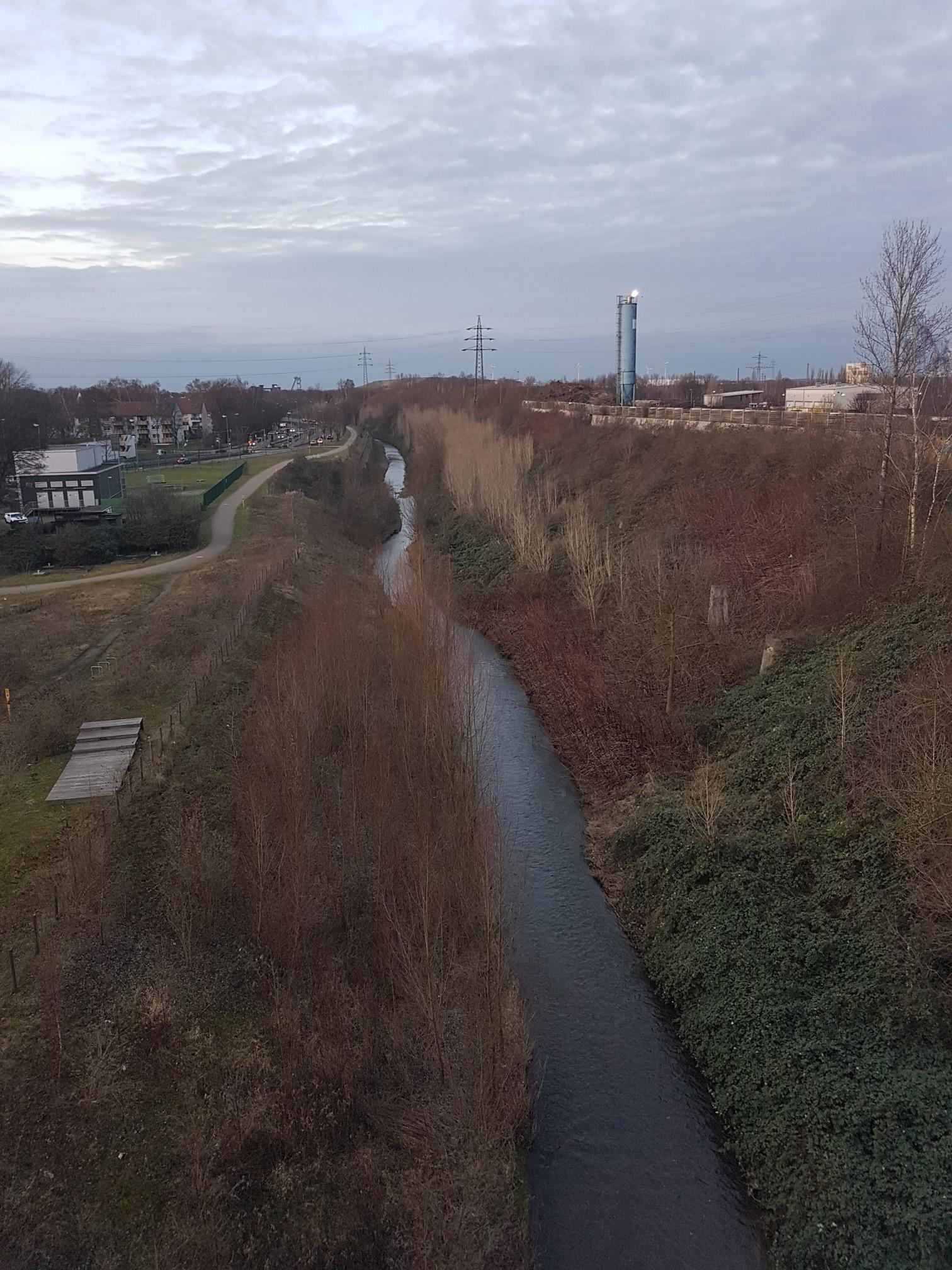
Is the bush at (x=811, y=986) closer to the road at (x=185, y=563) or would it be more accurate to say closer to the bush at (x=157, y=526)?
the road at (x=185, y=563)

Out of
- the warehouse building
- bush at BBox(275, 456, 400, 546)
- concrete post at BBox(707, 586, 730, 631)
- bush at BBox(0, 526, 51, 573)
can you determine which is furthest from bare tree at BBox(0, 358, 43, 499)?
concrete post at BBox(707, 586, 730, 631)

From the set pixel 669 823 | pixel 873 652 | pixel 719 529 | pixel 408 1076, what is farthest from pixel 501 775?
pixel 719 529

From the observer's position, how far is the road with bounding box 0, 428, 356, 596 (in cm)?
3052

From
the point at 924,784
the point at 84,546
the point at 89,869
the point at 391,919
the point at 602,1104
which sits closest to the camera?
the point at 602,1104

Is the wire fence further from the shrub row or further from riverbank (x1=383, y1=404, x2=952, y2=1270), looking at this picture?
the shrub row

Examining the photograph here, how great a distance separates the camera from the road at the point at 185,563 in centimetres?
3052

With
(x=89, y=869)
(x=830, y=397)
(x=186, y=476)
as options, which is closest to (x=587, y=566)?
(x=89, y=869)

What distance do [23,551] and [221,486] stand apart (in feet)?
54.0

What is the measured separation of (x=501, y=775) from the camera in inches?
736

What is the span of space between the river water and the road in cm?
2093

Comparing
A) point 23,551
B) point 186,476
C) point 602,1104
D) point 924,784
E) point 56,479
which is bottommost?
point 602,1104

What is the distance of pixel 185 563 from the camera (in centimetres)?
3366

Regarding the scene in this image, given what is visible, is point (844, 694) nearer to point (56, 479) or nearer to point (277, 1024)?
point (277, 1024)

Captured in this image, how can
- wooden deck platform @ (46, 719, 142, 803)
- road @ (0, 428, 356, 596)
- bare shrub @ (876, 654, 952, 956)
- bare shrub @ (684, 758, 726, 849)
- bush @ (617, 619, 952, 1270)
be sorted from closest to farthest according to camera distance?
bush @ (617, 619, 952, 1270) → bare shrub @ (876, 654, 952, 956) → bare shrub @ (684, 758, 726, 849) → wooden deck platform @ (46, 719, 142, 803) → road @ (0, 428, 356, 596)
